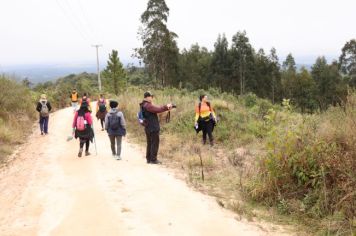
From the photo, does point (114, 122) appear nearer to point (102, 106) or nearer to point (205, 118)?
point (205, 118)

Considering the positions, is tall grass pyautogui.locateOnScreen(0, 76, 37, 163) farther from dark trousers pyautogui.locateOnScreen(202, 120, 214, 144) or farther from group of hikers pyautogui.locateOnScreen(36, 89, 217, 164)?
dark trousers pyautogui.locateOnScreen(202, 120, 214, 144)

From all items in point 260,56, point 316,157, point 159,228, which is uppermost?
point 260,56

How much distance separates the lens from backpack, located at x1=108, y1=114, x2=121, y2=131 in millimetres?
10766

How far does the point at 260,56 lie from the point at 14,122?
5876 centimetres

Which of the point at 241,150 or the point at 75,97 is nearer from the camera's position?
the point at 241,150

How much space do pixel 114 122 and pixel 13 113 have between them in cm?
1179

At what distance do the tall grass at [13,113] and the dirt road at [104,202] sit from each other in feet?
14.2

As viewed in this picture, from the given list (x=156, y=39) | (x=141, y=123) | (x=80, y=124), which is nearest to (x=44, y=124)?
(x=80, y=124)

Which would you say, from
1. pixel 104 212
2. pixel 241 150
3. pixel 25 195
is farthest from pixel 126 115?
pixel 104 212

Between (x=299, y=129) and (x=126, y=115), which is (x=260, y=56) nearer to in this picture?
(x=126, y=115)

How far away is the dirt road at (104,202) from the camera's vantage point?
19.9ft

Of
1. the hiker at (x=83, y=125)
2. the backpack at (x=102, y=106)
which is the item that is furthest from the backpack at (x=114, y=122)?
the backpack at (x=102, y=106)

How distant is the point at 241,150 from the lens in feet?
37.5

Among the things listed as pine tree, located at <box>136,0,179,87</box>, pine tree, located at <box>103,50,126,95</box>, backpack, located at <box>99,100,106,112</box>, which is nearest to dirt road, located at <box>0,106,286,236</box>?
A: backpack, located at <box>99,100,106,112</box>
